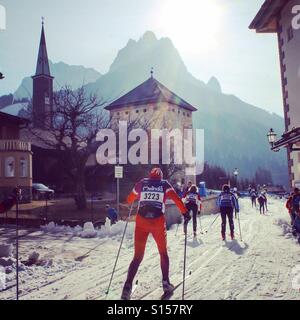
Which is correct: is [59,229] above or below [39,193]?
below

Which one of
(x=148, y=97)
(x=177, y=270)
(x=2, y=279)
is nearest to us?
(x=2, y=279)

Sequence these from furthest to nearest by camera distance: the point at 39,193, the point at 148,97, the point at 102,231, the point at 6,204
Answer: the point at 148,97 < the point at 39,193 < the point at 102,231 < the point at 6,204

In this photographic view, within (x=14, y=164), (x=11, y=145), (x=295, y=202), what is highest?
(x=11, y=145)

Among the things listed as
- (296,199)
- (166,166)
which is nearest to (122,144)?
(166,166)

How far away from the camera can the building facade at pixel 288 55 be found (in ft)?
40.3

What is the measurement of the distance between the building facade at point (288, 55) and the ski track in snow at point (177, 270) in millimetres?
3598

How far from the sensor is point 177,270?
6.80 metres

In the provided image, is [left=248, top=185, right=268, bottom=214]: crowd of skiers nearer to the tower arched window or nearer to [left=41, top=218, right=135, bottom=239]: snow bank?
[left=41, top=218, right=135, bottom=239]: snow bank

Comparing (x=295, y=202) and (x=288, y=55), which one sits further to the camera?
(x=288, y=55)

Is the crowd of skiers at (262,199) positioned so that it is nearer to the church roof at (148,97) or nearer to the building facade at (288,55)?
the building facade at (288,55)

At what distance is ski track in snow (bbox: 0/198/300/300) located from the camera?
207 inches

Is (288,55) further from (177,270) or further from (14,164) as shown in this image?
(14,164)

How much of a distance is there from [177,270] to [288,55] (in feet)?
34.4

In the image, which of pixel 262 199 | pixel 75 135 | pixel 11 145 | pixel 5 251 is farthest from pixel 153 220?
pixel 11 145
